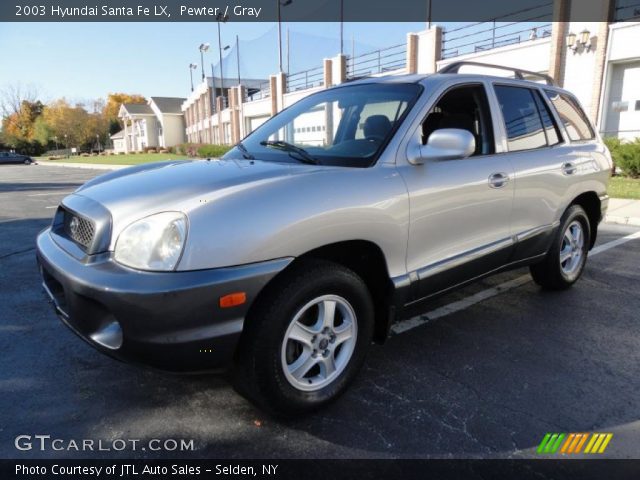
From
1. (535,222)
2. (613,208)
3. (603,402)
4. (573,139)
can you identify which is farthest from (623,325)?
(613,208)

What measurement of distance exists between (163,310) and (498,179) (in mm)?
2461

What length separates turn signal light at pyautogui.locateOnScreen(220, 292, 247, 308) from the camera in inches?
82.2

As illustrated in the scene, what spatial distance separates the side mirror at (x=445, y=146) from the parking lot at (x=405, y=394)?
1.35 m

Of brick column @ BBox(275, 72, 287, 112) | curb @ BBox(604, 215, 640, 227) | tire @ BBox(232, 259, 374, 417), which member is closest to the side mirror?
tire @ BBox(232, 259, 374, 417)

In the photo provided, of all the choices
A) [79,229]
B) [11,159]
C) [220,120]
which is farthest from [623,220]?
[11,159]

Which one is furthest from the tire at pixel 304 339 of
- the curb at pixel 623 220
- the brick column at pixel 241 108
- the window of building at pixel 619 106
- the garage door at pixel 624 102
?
the brick column at pixel 241 108

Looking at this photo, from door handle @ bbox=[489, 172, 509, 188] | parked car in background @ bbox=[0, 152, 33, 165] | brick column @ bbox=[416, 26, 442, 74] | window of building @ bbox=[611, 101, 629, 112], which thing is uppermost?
brick column @ bbox=[416, 26, 442, 74]

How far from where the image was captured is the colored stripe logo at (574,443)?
2301 millimetres

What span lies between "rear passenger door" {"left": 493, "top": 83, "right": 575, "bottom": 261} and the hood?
5.99ft

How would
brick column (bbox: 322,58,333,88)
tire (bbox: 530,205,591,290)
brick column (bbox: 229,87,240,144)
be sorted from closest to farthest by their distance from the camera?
tire (bbox: 530,205,591,290) → brick column (bbox: 322,58,333,88) → brick column (bbox: 229,87,240,144)

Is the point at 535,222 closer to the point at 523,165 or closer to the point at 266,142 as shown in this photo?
the point at 523,165

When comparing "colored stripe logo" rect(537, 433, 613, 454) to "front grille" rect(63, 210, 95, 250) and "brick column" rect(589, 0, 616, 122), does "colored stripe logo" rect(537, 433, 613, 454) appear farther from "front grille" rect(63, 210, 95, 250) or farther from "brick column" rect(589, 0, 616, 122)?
"brick column" rect(589, 0, 616, 122)

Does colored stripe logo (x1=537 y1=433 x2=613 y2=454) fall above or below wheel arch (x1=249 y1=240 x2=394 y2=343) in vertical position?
below

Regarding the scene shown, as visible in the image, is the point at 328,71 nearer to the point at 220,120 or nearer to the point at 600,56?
the point at 600,56
